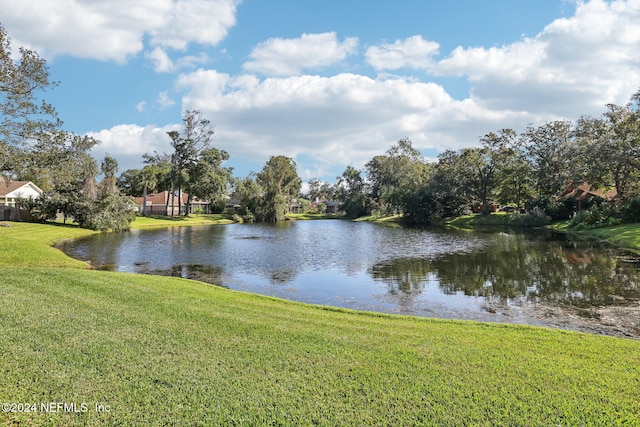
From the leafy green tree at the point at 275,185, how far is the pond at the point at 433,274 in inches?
1770

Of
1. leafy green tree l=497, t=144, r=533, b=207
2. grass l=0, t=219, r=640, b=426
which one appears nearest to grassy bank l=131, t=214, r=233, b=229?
leafy green tree l=497, t=144, r=533, b=207

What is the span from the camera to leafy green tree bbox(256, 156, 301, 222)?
3076 inches

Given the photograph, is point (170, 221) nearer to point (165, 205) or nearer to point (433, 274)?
point (165, 205)

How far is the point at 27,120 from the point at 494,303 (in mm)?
33568

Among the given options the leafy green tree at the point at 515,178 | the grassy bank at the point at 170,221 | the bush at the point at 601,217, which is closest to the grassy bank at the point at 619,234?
the bush at the point at 601,217

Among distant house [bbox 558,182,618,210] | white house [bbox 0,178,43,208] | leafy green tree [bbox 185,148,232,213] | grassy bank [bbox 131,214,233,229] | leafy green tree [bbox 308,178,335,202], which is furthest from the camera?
leafy green tree [bbox 308,178,335,202]

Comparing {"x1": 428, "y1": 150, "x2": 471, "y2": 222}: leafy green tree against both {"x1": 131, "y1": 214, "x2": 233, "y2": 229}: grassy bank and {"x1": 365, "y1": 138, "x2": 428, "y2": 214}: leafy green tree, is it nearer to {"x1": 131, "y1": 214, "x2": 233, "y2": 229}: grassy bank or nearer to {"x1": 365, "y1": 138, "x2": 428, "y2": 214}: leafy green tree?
{"x1": 365, "y1": 138, "x2": 428, "y2": 214}: leafy green tree

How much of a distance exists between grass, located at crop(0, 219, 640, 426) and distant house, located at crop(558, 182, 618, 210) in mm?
52163

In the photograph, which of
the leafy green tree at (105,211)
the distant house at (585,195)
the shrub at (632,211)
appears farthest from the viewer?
the distant house at (585,195)

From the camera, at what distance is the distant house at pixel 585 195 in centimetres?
5171

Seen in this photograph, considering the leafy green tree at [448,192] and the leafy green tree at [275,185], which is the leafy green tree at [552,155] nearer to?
the leafy green tree at [448,192]

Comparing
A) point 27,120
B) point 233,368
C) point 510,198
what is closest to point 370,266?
point 233,368

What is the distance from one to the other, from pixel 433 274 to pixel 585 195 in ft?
150

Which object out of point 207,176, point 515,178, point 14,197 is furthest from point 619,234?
point 14,197
